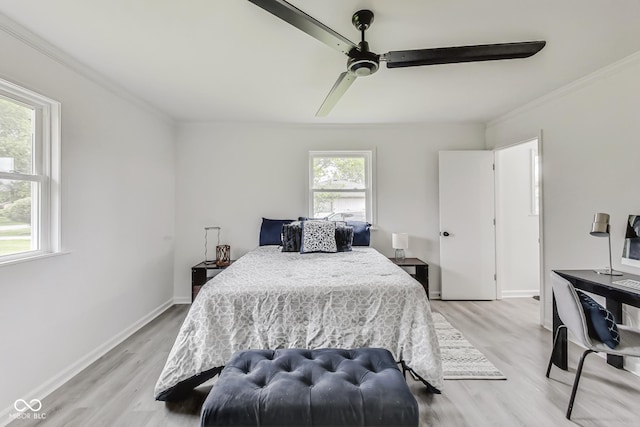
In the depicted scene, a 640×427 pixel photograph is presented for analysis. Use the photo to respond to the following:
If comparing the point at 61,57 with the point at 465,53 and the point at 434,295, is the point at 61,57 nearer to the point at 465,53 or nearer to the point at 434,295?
the point at 465,53

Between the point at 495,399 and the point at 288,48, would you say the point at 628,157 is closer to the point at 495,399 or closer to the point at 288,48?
the point at 495,399

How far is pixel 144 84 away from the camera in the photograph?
9.18 ft

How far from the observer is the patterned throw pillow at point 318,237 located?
3318 mm

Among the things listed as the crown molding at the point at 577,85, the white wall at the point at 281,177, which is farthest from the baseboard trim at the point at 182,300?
the crown molding at the point at 577,85

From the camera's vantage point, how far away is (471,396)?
1.97m

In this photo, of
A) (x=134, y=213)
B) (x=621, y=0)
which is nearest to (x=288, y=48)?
(x=621, y=0)

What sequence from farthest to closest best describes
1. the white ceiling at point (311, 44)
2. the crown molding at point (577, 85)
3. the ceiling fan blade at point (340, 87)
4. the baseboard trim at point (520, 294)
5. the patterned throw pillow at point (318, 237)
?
1. the baseboard trim at point (520, 294)
2. the patterned throw pillow at point (318, 237)
3. the crown molding at point (577, 85)
4. the ceiling fan blade at point (340, 87)
5. the white ceiling at point (311, 44)

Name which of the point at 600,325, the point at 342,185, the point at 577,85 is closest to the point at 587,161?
the point at 577,85

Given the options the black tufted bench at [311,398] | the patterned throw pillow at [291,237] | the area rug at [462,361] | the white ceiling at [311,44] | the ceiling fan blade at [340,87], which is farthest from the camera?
the patterned throw pillow at [291,237]

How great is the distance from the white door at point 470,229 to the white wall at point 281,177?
20 cm

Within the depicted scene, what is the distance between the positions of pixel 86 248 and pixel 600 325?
370cm

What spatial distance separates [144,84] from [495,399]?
3.79m

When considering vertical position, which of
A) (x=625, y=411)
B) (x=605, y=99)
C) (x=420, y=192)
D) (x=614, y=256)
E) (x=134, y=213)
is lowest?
(x=625, y=411)

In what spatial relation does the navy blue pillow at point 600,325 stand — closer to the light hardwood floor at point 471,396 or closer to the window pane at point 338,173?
the light hardwood floor at point 471,396
